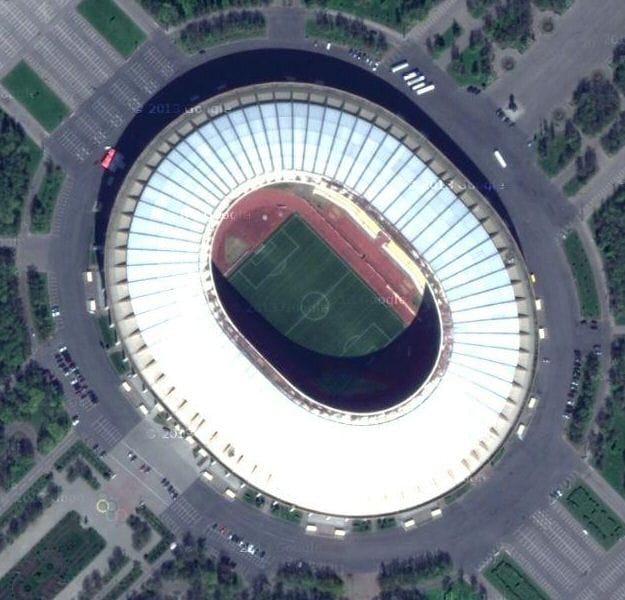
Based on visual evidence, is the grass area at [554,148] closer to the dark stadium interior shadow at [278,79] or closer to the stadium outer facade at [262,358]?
the dark stadium interior shadow at [278,79]

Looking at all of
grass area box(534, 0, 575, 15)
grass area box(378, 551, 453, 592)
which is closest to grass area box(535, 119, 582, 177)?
grass area box(534, 0, 575, 15)

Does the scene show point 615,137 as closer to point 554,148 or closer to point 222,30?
point 554,148

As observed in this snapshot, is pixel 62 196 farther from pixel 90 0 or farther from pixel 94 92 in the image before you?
pixel 90 0

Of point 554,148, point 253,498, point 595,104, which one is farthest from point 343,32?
point 253,498

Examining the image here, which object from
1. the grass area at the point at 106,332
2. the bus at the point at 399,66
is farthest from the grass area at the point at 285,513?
the bus at the point at 399,66

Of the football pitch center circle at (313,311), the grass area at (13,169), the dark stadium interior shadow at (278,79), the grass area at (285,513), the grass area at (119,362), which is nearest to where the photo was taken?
the grass area at (13,169)

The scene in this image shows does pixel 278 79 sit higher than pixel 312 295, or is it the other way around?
pixel 278 79

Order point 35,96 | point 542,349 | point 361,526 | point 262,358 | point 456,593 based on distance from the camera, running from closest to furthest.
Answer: point 262,358 < point 361,526 < point 35,96 < point 542,349 < point 456,593
